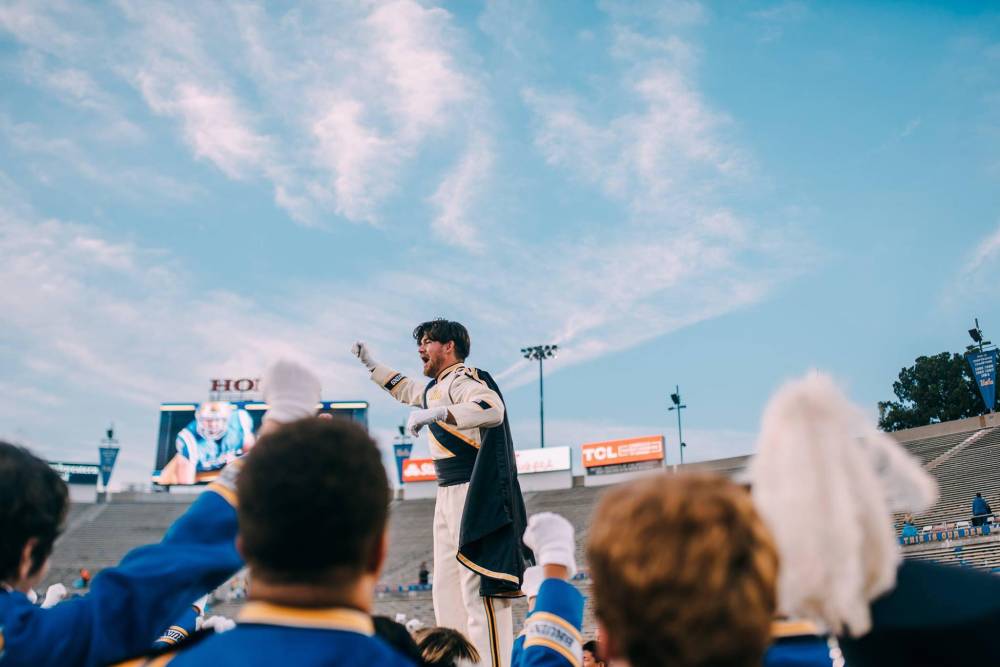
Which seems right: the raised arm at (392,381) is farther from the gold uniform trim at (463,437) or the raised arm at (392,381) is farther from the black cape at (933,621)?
the black cape at (933,621)

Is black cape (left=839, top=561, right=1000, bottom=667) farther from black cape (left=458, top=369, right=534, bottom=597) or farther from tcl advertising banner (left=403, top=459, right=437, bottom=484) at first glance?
tcl advertising banner (left=403, top=459, right=437, bottom=484)

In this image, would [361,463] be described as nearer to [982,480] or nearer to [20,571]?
[20,571]

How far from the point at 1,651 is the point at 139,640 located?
0.31 meters

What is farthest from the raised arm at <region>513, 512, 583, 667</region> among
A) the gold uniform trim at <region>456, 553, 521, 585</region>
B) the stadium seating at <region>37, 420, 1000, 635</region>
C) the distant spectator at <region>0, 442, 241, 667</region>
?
the stadium seating at <region>37, 420, 1000, 635</region>

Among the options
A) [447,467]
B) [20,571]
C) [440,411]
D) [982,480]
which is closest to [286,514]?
[20,571]

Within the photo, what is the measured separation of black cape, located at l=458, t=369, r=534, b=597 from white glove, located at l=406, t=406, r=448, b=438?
428mm

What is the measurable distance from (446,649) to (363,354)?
10.4ft

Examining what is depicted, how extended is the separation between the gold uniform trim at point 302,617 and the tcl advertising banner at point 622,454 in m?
45.8

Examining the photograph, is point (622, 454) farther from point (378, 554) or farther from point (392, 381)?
point (378, 554)

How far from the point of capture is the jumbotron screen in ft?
142

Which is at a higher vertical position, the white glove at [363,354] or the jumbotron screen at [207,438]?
the jumbotron screen at [207,438]

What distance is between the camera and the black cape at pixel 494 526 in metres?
4.92

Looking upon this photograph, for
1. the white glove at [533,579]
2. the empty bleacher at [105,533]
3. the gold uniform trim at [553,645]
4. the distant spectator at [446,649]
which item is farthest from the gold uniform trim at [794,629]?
the empty bleacher at [105,533]

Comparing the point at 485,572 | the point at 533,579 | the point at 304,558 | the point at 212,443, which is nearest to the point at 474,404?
the point at 485,572
